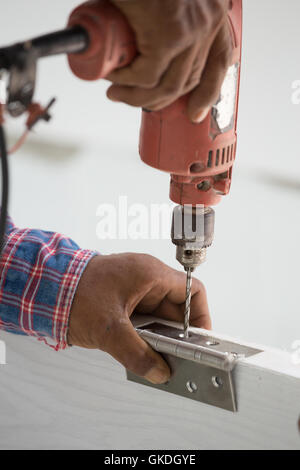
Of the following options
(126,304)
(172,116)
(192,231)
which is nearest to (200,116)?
(172,116)

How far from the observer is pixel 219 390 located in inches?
31.4

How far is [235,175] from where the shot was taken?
2455 mm

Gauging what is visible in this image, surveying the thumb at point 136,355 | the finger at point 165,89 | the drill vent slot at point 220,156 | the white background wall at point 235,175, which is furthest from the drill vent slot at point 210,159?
the white background wall at point 235,175

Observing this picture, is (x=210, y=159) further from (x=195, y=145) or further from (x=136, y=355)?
(x=136, y=355)

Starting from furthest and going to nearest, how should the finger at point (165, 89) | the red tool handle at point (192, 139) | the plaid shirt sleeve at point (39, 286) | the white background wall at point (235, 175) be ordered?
1. the white background wall at point (235, 175)
2. the plaid shirt sleeve at point (39, 286)
3. the red tool handle at point (192, 139)
4. the finger at point (165, 89)

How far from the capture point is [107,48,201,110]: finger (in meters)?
0.61

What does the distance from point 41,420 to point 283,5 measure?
6.36 feet

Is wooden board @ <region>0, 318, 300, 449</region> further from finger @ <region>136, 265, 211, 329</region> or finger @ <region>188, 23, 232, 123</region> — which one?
finger @ <region>188, 23, 232, 123</region>

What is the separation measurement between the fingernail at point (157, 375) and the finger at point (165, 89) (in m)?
0.34

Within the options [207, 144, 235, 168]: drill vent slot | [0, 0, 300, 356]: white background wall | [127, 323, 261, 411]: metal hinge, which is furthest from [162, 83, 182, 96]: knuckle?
[0, 0, 300, 356]: white background wall

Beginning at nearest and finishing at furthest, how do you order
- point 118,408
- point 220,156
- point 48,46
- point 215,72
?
1. point 48,46
2. point 215,72
3. point 220,156
4. point 118,408

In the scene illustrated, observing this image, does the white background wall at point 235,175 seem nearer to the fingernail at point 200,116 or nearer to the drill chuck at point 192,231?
the drill chuck at point 192,231

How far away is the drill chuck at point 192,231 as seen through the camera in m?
0.79

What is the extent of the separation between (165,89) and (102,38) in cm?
8
